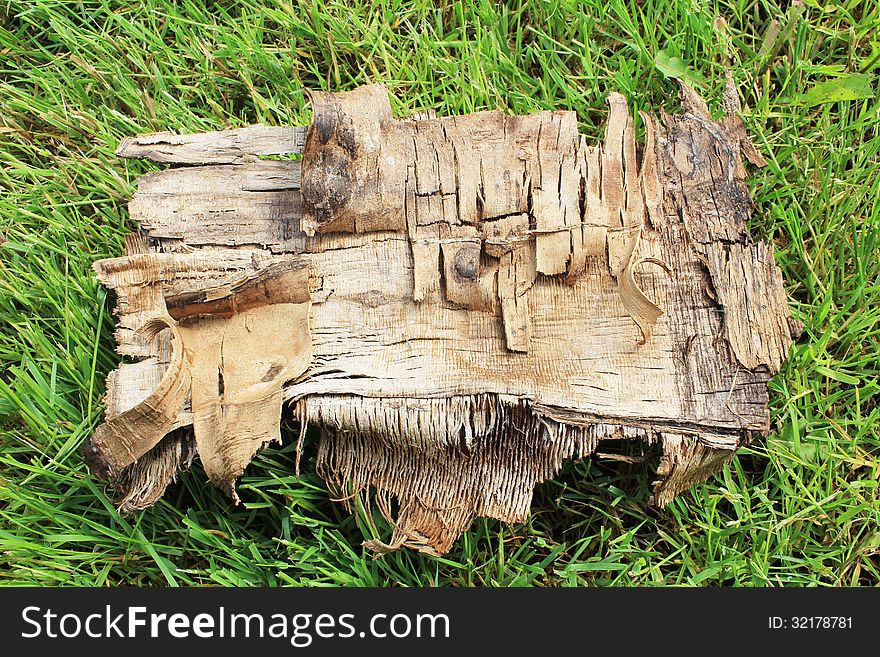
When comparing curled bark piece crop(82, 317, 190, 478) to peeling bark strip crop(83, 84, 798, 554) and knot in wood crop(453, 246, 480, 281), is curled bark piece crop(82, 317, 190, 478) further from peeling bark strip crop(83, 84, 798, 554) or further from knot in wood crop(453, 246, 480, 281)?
knot in wood crop(453, 246, 480, 281)

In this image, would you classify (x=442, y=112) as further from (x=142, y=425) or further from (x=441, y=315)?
(x=142, y=425)

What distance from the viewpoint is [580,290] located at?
1814mm

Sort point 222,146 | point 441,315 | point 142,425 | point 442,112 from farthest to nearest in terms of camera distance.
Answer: point 442,112 → point 222,146 → point 441,315 → point 142,425

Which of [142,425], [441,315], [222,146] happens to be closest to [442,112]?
[222,146]

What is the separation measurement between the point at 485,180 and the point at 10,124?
5.41 ft

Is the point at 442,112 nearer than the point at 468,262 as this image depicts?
No

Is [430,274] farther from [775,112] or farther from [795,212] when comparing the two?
[775,112]

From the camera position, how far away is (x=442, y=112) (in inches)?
93.4

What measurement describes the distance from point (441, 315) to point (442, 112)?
876 mm

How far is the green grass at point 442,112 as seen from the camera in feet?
6.39

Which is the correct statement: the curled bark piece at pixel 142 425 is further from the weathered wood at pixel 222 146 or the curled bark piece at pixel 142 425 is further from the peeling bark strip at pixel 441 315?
the weathered wood at pixel 222 146

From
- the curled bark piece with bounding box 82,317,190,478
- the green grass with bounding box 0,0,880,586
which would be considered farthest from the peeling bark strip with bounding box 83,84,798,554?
the green grass with bounding box 0,0,880,586

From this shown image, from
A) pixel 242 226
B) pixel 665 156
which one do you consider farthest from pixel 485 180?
pixel 242 226

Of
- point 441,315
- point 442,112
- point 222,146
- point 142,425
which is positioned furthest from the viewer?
point 442,112
